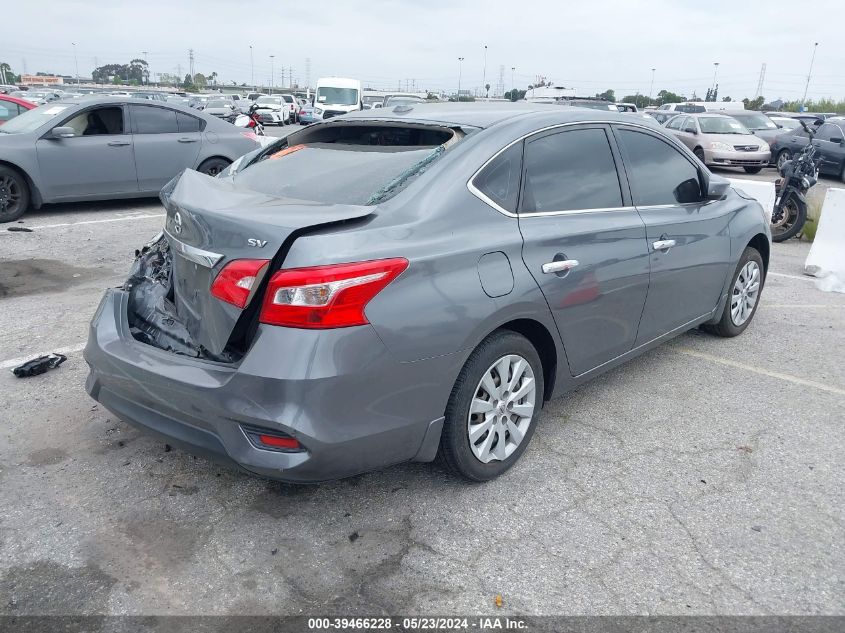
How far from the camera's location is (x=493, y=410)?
3162 millimetres

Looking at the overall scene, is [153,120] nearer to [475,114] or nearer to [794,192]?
[475,114]

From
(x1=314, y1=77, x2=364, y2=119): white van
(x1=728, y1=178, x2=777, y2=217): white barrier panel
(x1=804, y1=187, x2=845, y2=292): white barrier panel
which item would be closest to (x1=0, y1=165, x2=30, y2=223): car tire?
(x1=728, y1=178, x2=777, y2=217): white barrier panel

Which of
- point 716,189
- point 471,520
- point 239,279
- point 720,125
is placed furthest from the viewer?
point 720,125

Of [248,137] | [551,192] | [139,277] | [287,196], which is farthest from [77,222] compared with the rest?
[551,192]

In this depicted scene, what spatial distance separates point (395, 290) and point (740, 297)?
357 cm

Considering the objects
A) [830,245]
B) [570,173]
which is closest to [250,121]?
[830,245]

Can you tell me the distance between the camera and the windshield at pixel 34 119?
350 inches

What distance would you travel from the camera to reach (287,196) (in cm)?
321

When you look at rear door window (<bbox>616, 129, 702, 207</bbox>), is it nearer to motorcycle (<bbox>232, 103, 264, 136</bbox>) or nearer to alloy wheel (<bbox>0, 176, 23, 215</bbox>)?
motorcycle (<bbox>232, 103, 264, 136</bbox>)

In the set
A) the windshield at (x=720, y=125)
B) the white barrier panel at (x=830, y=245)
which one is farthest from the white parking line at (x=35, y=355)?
the windshield at (x=720, y=125)

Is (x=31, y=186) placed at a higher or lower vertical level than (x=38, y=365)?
higher

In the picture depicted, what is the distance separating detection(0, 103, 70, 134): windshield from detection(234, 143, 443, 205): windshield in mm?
6709

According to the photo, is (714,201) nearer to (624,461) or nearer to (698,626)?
(624,461)

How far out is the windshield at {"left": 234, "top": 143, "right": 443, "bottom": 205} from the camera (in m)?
3.06
